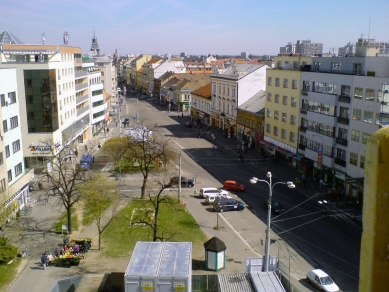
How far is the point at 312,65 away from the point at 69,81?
29.4 m

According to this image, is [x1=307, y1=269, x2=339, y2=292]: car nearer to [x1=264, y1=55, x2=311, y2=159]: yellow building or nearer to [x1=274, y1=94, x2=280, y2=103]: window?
[x1=264, y1=55, x2=311, y2=159]: yellow building

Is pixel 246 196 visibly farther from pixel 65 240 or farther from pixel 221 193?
pixel 65 240

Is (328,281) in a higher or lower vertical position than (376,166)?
lower

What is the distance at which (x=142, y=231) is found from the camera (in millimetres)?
28250

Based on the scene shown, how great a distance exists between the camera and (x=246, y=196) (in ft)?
121

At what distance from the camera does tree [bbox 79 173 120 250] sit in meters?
26.7

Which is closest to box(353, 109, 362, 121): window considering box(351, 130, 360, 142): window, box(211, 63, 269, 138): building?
box(351, 130, 360, 142): window

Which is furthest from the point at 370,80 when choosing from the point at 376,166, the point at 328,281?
the point at 376,166

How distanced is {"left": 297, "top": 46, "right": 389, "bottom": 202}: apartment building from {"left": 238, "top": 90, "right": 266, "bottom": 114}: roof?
519 inches

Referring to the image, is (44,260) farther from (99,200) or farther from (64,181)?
(64,181)

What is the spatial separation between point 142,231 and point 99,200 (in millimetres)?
3653

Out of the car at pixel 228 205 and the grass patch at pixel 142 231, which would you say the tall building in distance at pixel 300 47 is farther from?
the grass patch at pixel 142 231

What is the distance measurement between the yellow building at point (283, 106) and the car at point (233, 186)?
10.4 m

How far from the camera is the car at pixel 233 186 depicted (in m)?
37.9
